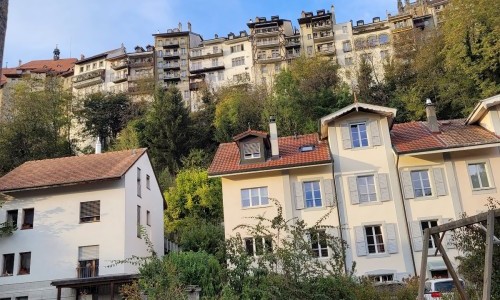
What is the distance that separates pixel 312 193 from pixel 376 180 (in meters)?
3.59

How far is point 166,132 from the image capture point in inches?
2057

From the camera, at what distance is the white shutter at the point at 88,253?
27.1 metres

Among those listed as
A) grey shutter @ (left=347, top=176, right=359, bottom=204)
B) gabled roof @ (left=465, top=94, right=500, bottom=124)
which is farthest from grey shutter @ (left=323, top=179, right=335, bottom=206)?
gabled roof @ (left=465, top=94, right=500, bottom=124)

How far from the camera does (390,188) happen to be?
27.2 m

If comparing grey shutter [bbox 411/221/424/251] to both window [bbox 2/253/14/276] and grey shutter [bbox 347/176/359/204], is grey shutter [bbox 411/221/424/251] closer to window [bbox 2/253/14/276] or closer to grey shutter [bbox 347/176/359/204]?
grey shutter [bbox 347/176/359/204]

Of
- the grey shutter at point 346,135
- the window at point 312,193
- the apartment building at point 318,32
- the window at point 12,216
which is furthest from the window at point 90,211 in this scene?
the apartment building at point 318,32

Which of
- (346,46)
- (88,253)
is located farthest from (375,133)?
(346,46)

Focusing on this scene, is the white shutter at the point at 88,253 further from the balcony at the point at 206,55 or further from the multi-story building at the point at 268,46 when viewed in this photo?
the balcony at the point at 206,55

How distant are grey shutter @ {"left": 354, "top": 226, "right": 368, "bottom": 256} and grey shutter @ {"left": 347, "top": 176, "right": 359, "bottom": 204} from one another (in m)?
1.48

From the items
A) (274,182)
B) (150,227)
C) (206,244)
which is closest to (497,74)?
(274,182)

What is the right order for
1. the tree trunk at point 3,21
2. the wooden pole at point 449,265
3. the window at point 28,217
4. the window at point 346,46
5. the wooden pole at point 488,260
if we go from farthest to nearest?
the window at point 346,46
the window at point 28,217
the wooden pole at point 449,265
the wooden pole at point 488,260
the tree trunk at point 3,21

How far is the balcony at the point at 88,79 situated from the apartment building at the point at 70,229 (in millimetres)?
65940

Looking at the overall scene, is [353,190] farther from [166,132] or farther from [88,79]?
[88,79]

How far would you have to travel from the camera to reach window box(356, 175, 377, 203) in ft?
89.4
